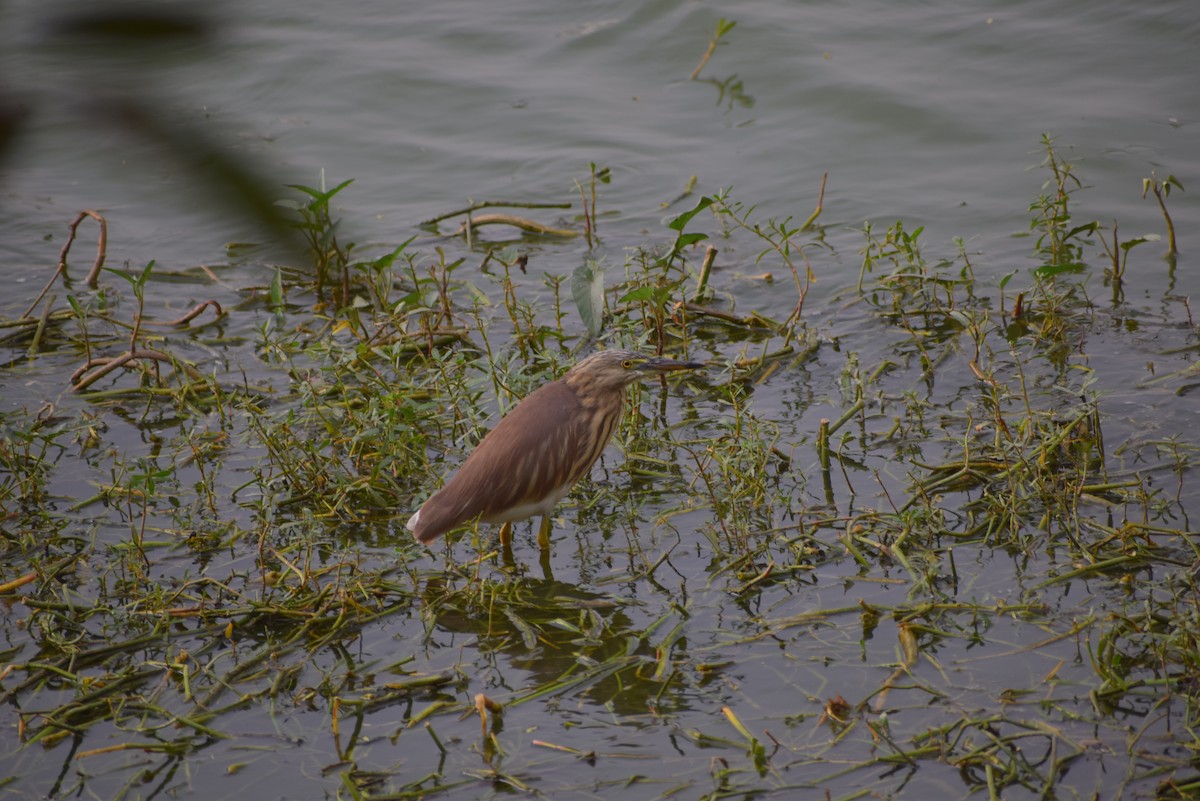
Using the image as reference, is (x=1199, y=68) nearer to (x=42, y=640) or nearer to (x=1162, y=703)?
(x=1162, y=703)

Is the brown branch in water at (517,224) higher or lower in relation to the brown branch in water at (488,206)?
lower

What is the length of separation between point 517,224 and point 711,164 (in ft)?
5.84

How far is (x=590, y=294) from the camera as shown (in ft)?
21.2

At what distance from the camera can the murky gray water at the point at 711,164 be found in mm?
4293

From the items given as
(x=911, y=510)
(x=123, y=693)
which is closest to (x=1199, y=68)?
(x=911, y=510)

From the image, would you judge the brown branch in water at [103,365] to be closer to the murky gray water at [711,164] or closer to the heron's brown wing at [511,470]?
the murky gray water at [711,164]

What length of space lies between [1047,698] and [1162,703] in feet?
1.09

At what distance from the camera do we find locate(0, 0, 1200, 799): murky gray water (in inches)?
169

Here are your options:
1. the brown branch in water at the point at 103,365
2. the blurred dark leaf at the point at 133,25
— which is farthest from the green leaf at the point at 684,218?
the blurred dark leaf at the point at 133,25

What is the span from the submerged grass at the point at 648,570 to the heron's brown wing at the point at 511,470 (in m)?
0.18

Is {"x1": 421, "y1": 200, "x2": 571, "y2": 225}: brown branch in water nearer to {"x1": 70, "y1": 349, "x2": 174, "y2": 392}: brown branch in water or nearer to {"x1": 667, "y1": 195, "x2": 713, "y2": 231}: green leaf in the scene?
{"x1": 667, "y1": 195, "x2": 713, "y2": 231}: green leaf

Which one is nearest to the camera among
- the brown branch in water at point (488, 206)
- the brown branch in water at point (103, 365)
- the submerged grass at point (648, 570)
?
the submerged grass at point (648, 570)

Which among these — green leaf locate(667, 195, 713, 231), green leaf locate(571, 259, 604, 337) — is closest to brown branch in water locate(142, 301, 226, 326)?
green leaf locate(571, 259, 604, 337)

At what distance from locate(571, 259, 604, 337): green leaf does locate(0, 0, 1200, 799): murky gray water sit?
3.05 feet
